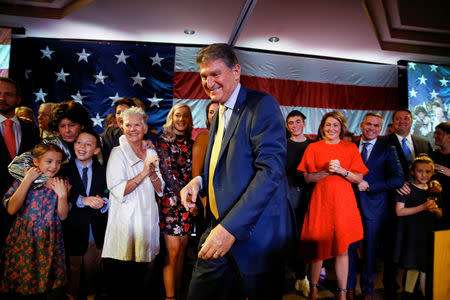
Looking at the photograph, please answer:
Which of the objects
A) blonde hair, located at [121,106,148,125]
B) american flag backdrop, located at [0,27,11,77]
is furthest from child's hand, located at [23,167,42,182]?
american flag backdrop, located at [0,27,11,77]

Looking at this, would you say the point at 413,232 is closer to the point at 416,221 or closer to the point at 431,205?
the point at 416,221

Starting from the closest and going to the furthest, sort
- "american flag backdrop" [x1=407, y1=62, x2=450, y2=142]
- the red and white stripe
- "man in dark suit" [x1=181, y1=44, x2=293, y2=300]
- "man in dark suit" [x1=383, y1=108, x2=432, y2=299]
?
"man in dark suit" [x1=181, y1=44, x2=293, y2=300] < "man in dark suit" [x1=383, y1=108, x2=432, y2=299] < the red and white stripe < "american flag backdrop" [x1=407, y1=62, x2=450, y2=142]

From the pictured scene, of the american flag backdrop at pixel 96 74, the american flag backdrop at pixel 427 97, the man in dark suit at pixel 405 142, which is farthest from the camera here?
the american flag backdrop at pixel 427 97

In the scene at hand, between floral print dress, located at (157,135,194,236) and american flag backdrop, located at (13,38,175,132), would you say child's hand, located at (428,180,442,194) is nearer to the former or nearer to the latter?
floral print dress, located at (157,135,194,236)

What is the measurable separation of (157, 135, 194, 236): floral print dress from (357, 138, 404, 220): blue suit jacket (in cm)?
193

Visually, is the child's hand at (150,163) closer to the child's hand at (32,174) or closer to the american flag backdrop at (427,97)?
the child's hand at (32,174)

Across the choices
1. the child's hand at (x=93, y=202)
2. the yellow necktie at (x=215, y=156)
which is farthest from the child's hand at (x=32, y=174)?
the yellow necktie at (x=215, y=156)

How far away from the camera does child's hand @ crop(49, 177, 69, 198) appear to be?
7.39ft

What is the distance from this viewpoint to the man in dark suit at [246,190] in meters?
1.18

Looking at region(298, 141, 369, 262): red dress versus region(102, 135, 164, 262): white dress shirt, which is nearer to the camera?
region(102, 135, 164, 262): white dress shirt

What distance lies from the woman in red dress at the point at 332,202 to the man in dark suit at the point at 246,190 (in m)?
1.33

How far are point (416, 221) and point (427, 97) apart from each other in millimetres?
4175

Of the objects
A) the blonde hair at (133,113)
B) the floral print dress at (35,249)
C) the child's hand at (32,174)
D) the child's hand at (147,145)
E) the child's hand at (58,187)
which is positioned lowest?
the floral print dress at (35,249)

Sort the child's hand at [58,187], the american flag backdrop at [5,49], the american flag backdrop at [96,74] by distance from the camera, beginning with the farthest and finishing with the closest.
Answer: the american flag backdrop at [96,74]
the american flag backdrop at [5,49]
the child's hand at [58,187]
